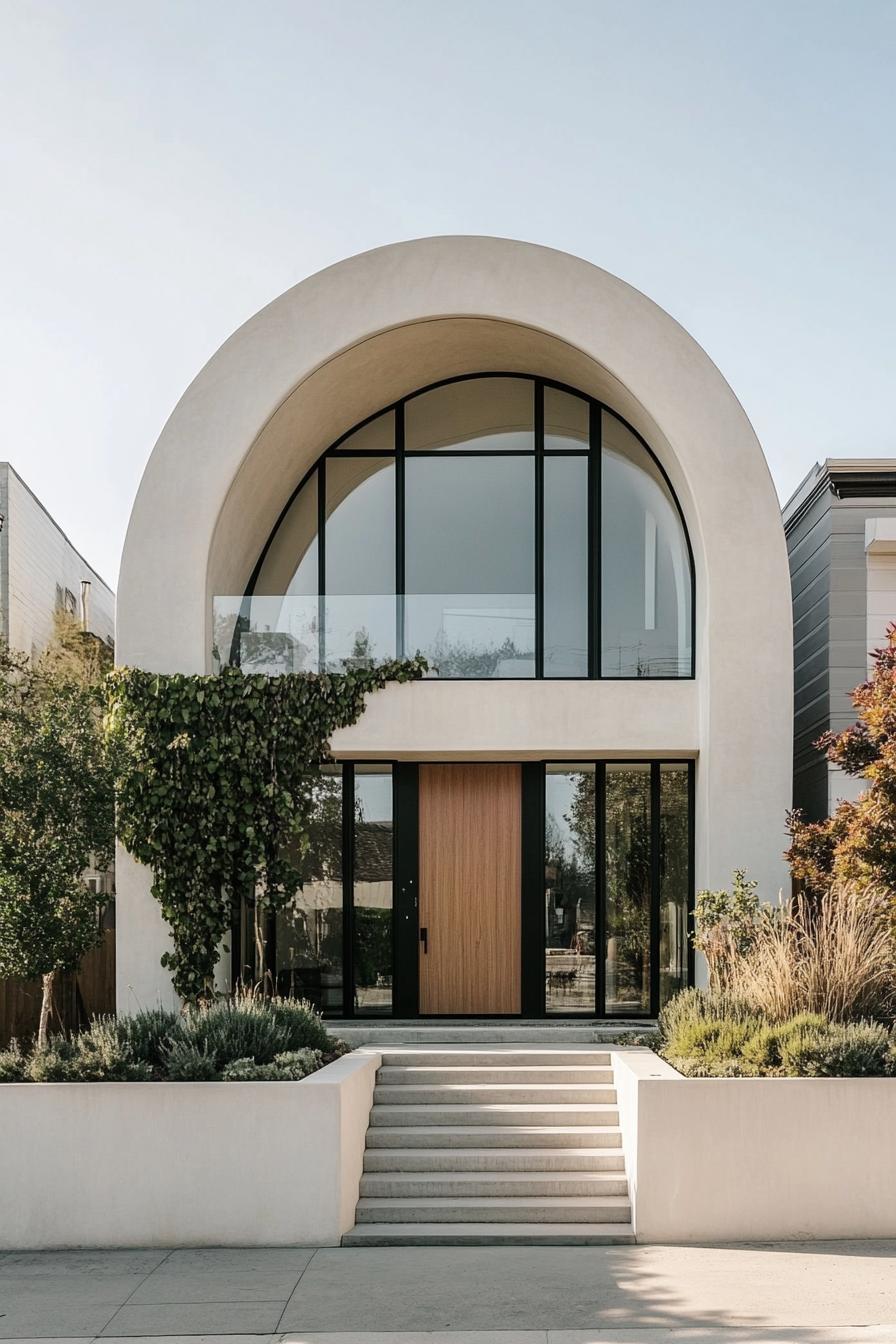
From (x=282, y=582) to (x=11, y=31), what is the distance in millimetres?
5619

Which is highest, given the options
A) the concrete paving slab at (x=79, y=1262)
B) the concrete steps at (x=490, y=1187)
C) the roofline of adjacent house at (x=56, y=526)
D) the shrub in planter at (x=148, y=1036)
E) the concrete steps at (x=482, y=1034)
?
the roofline of adjacent house at (x=56, y=526)

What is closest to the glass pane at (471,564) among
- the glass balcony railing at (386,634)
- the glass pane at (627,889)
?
the glass balcony railing at (386,634)

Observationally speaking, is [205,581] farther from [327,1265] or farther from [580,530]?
[327,1265]

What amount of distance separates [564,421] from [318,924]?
19.2 feet

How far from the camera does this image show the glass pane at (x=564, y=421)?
43.3ft

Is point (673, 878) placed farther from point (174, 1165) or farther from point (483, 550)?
point (174, 1165)

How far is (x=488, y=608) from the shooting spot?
1270 centimetres

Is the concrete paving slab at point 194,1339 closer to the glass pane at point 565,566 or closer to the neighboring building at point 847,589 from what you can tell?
the glass pane at point 565,566

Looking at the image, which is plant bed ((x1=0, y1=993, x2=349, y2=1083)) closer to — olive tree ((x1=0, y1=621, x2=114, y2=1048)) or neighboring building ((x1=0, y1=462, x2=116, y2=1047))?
olive tree ((x1=0, y1=621, x2=114, y2=1048))

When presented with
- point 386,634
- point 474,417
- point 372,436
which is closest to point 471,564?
point 386,634

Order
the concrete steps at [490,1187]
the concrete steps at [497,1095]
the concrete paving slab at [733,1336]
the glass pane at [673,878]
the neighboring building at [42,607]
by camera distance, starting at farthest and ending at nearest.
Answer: the neighboring building at [42,607] < the glass pane at [673,878] < the concrete steps at [497,1095] < the concrete steps at [490,1187] < the concrete paving slab at [733,1336]

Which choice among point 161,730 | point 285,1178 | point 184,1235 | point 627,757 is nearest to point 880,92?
point 627,757

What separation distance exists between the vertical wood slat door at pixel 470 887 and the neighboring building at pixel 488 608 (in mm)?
25

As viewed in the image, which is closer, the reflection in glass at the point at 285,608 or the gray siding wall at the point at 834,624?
the reflection in glass at the point at 285,608
